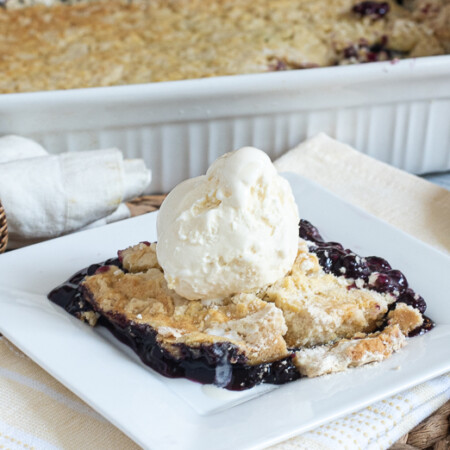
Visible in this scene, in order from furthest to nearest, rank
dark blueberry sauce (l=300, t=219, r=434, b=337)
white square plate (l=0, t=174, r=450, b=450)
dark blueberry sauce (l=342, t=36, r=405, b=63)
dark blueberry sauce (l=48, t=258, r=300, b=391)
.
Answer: dark blueberry sauce (l=342, t=36, r=405, b=63) < dark blueberry sauce (l=300, t=219, r=434, b=337) < dark blueberry sauce (l=48, t=258, r=300, b=391) < white square plate (l=0, t=174, r=450, b=450)

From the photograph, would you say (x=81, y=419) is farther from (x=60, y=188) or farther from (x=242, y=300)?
(x=60, y=188)

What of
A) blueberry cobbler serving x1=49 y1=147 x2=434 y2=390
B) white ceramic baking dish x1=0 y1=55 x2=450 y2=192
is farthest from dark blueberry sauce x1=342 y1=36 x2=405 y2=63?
blueberry cobbler serving x1=49 y1=147 x2=434 y2=390

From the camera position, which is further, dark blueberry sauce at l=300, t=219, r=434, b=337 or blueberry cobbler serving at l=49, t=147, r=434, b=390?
dark blueberry sauce at l=300, t=219, r=434, b=337

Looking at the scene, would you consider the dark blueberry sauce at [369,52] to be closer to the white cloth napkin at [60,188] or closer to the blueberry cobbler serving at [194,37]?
the blueberry cobbler serving at [194,37]

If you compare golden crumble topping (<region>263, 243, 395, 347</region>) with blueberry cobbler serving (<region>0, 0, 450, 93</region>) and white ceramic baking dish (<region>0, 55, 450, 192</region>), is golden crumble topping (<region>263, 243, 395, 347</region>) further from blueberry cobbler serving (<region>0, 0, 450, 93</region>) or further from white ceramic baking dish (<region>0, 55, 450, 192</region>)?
blueberry cobbler serving (<region>0, 0, 450, 93</region>)

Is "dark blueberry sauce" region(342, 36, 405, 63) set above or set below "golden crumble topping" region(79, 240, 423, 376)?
above

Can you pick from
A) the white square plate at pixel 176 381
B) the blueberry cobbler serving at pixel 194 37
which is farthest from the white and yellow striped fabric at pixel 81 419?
the blueberry cobbler serving at pixel 194 37

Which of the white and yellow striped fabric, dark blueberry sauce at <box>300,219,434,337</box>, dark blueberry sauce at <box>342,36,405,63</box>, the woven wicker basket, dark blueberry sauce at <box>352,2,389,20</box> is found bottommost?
the white and yellow striped fabric

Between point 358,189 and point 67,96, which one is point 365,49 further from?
point 67,96
